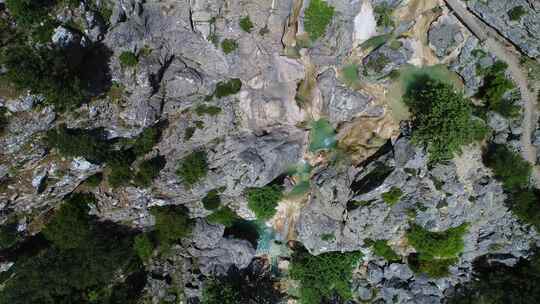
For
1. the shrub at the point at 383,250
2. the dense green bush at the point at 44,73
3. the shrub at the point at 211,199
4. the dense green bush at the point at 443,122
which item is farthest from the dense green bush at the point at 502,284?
the dense green bush at the point at 44,73

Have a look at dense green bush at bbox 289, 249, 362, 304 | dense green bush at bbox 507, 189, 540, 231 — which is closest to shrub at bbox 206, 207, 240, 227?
dense green bush at bbox 289, 249, 362, 304

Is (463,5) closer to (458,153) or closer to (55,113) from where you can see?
(458,153)

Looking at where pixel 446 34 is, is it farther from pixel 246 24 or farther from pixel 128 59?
pixel 128 59

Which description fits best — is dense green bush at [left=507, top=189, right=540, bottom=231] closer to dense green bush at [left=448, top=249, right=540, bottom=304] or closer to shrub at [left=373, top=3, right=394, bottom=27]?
dense green bush at [left=448, top=249, right=540, bottom=304]

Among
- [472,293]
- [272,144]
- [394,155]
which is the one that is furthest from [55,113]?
[472,293]

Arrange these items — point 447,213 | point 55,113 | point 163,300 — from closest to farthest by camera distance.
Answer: point 55,113 < point 447,213 < point 163,300

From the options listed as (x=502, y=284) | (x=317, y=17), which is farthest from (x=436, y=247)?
(x=317, y=17)
